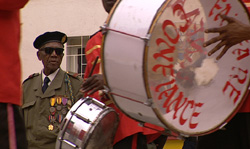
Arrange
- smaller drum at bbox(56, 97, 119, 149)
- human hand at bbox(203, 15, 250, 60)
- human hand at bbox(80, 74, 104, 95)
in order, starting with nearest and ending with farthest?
1. human hand at bbox(203, 15, 250, 60)
2. human hand at bbox(80, 74, 104, 95)
3. smaller drum at bbox(56, 97, 119, 149)

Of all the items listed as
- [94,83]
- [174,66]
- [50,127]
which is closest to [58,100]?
[50,127]

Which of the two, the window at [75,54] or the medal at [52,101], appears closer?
the medal at [52,101]

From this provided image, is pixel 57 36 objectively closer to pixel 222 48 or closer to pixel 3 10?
pixel 222 48

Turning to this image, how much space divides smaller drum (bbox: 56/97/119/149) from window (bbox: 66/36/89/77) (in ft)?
18.6

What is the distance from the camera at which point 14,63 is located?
353 cm

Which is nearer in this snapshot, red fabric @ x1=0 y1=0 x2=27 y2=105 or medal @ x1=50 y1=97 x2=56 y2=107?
red fabric @ x1=0 y1=0 x2=27 y2=105

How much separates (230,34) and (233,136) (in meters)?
0.77

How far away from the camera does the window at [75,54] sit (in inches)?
436

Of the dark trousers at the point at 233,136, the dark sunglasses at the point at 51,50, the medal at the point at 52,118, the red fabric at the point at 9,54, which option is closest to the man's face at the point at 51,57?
the dark sunglasses at the point at 51,50

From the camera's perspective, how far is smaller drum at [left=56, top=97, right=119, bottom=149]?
17.1 feet

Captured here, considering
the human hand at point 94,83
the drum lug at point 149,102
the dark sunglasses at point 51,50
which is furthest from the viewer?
the dark sunglasses at point 51,50

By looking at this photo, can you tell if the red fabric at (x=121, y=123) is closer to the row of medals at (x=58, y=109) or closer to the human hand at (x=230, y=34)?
the human hand at (x=230, y=34)

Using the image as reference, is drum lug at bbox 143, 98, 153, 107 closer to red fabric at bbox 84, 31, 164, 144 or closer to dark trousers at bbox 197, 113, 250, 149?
dark trousers at bbox 197, 113, 250, 149

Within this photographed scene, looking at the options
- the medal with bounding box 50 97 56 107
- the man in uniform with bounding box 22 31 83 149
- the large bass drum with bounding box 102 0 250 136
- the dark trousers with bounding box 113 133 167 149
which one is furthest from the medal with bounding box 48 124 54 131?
the large bass drum with bounding box 102 0 250 136
